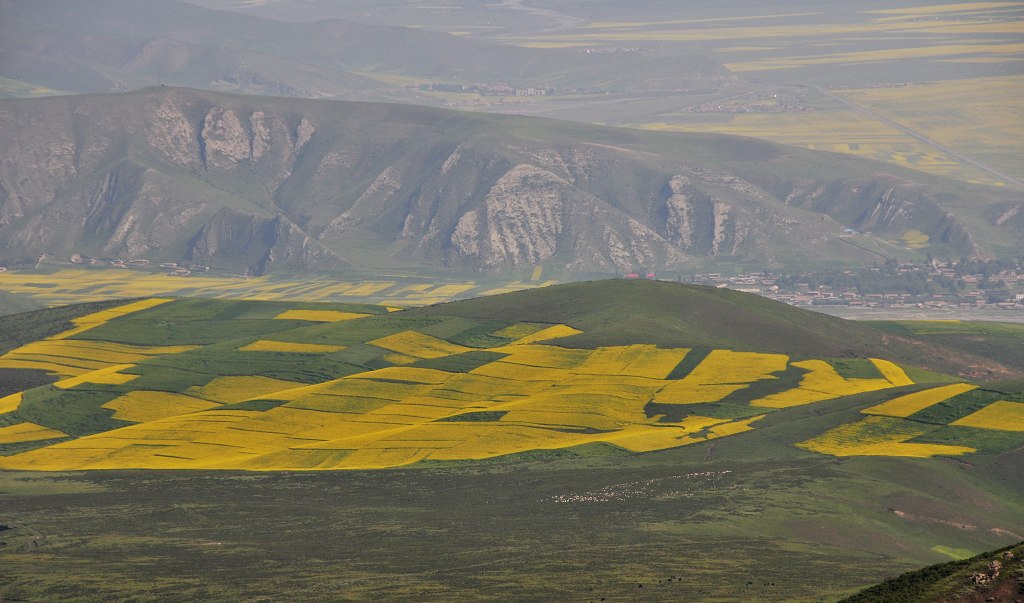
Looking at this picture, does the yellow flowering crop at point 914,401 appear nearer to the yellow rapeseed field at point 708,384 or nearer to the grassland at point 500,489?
the grassland at point 500,489

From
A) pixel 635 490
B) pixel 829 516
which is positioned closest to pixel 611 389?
pixel 635 490

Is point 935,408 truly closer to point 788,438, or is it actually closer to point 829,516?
point 788,438

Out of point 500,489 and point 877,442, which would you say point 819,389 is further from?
point 500,489

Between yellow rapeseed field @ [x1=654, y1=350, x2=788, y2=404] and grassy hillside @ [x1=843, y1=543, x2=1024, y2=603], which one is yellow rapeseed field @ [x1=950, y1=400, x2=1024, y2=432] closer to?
yellow rapeseed field @ [x1=654, y1=350, x2=788, y2=404]

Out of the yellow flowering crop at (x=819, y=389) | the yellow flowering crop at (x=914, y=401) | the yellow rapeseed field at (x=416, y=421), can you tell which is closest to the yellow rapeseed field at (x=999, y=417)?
the yellow flowering crop at (x=914, y=401)

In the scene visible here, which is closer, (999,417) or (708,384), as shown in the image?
(999,417)

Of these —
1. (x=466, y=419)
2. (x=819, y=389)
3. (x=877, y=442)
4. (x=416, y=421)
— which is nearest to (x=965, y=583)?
(x=877, y=442)

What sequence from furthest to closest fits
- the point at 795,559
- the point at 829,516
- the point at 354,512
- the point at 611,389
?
1. the point at 611,389
2. the point at 354,512
3. the point at 829,516
4. the point at 795,559
